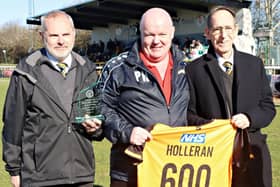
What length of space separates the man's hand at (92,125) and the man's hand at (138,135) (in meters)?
0.30

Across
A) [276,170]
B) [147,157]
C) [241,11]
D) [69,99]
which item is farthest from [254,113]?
[241,11]

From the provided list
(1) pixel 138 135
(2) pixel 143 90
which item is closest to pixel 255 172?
(1) pixel 138 135

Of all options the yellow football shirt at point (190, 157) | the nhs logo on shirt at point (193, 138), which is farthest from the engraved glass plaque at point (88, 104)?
the nhs logo on shirt at point (193, 138)

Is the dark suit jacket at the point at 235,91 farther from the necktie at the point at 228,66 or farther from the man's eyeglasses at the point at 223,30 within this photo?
the man's eyeglasses at the point at 223,30

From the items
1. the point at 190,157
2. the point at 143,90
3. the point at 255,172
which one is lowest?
the point at 255,172

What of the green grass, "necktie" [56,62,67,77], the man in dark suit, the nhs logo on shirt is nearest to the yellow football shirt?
the nhs logo on shirt

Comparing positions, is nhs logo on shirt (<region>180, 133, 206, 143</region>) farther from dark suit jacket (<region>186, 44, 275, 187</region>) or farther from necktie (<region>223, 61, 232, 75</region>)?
necktie (<region>223, 61, 232, 75</region>)

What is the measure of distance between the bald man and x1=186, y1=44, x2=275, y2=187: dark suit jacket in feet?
0.36

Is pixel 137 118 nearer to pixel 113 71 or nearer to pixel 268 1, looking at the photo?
pixel 113 71

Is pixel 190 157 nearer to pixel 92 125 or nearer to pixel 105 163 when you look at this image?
pixel 92 125

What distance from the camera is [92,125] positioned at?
3.08 meters

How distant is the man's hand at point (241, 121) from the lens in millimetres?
2961

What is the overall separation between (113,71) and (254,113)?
3.39 feet

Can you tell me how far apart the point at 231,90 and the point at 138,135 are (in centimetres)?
76
